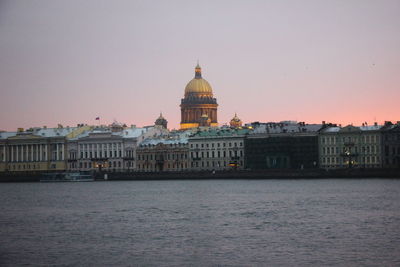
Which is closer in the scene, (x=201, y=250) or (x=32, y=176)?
(x=201, y=250)

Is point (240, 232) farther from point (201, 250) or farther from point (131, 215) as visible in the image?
point (131, 215)

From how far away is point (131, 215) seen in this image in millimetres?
35656

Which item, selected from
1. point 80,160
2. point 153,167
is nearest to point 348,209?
point 153,167

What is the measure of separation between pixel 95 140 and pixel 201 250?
65144 mm

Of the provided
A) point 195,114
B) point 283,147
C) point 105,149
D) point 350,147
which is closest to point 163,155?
point 105,149

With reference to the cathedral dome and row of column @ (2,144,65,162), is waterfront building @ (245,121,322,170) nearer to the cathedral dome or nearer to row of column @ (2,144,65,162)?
row of column @ (2,144,65,162)

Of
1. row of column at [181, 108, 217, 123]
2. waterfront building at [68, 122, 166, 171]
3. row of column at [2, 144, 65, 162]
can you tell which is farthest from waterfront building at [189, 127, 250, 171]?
row of column at [181, 108, 217, 123]

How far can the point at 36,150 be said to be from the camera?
300 ft

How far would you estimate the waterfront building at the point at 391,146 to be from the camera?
71.0 meters

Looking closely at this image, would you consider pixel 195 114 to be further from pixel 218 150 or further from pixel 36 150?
pixel 218 150

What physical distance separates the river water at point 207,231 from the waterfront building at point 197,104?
6869 centimetres

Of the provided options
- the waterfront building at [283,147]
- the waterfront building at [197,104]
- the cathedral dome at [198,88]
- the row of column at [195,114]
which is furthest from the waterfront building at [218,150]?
the cathedral dome at [198,88]

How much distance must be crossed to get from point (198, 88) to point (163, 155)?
32282mm

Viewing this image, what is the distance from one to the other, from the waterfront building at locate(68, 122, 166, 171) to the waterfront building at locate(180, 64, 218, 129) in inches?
911
